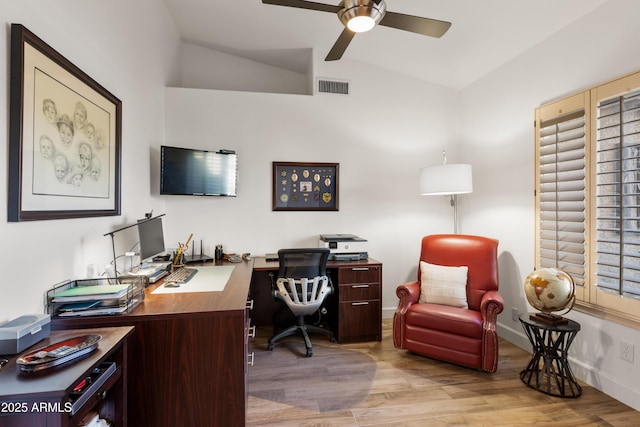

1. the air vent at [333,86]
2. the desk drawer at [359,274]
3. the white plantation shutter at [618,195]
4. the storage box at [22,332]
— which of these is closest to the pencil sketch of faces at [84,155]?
the storage box at [22,332]

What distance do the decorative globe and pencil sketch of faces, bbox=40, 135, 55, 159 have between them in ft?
10.0

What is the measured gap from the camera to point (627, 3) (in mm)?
2025

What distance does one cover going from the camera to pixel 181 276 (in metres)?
2.28

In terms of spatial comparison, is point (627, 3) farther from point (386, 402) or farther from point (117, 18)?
point (117, 18)

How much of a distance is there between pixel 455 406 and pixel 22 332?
92.1 inches

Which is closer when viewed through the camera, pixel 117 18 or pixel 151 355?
pixel 151 355

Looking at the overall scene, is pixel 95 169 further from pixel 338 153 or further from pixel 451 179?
pixel 451 179

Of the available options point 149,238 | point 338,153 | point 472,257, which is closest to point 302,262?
point 149,238

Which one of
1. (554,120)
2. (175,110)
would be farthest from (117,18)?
(554,120)

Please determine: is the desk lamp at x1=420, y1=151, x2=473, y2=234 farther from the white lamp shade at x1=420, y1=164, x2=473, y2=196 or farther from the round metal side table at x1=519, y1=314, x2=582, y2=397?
the round metal side table at x1=519, y1=314, x2=582, y2=397

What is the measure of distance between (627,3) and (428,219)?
7.77 feet

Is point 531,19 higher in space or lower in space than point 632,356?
higher

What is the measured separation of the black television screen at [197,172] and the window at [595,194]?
9.49 ft

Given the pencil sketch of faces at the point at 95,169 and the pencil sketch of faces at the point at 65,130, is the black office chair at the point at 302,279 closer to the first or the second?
the pencil sketch of faces at the point at 95,169
